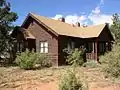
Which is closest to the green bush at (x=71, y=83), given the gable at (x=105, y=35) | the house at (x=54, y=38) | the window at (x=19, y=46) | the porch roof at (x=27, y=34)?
the house at (x=54, y=38)

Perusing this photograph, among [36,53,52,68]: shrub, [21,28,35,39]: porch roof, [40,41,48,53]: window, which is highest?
[21,28,35,39]: porch roof

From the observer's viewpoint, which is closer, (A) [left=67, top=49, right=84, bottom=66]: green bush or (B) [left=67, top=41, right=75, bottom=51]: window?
(A) [left=67, top=49, right=84, bottom=66]: green bush

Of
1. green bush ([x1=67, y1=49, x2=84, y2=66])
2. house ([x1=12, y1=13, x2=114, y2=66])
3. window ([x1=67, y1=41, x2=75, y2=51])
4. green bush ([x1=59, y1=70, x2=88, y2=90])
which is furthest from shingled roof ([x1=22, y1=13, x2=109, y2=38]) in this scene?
green bush ([x1=59, y1=70, x2=88, y2=90])

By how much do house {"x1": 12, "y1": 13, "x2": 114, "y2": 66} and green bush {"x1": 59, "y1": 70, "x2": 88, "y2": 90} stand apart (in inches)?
777

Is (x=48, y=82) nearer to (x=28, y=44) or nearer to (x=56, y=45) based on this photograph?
(x=56, y=45)

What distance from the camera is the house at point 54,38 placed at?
31.9m

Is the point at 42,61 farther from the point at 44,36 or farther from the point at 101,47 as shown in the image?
the point at 101,47

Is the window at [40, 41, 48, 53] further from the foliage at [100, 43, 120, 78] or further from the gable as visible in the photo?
the foliage at [100, 43, 120, 78]

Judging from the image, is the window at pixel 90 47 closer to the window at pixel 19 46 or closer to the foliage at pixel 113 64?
the window at pixel 19 46

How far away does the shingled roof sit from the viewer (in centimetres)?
3257

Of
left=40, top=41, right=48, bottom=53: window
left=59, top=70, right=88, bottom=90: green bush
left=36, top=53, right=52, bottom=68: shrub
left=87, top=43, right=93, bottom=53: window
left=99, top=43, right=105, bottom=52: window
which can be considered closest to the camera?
left=59, top=70, right=88, bottom=90: green bush

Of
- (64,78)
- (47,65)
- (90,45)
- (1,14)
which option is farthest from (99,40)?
(64,78)

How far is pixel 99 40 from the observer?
120 ft

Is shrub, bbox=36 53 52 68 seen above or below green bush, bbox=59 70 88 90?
above
